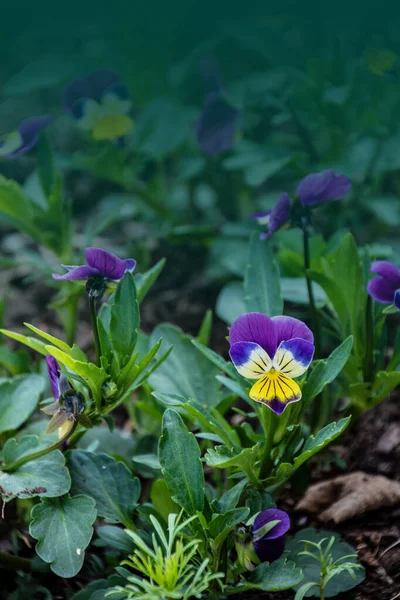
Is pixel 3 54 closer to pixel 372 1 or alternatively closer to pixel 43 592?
pixel 372 1

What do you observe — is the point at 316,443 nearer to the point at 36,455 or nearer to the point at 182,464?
the point at 182,464

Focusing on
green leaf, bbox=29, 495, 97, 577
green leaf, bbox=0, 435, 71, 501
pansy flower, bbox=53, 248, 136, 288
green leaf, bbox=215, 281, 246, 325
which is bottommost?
green leaf, bbox=215, 281, 246, 325

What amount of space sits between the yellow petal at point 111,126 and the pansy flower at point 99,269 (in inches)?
33.5

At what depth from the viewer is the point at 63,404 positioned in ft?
3.96

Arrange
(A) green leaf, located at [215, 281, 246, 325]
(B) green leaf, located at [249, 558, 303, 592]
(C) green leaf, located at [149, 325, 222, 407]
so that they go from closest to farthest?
(B) green leaf, located at [249, 558, 303, 592], (C) green leaf, located at [149, 325, 222, 407], (A) green leaf, located at [215, 281, 246, 325]

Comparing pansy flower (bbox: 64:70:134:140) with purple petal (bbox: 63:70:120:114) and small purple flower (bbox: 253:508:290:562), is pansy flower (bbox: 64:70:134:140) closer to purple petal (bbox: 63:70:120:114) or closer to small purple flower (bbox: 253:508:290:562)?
purple petal (bbox: 63:70:120:114)

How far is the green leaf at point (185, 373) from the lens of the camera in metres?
1.45

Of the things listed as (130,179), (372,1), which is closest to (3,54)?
(130,179)

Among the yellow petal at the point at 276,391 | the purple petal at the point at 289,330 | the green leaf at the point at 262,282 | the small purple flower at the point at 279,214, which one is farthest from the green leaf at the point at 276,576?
the small purple flower at the point at 279,214

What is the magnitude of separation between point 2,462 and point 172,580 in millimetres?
480

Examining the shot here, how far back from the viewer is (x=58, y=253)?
1.94 meters

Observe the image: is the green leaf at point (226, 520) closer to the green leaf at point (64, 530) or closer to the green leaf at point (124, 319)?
the green leaf at point (64, 530)

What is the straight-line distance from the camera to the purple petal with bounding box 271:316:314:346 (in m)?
1.11

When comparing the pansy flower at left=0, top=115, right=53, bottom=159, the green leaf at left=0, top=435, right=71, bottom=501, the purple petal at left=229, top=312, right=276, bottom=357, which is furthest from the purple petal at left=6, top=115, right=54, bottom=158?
the purple petal at left=229, top=312, right=276, bottom=357
